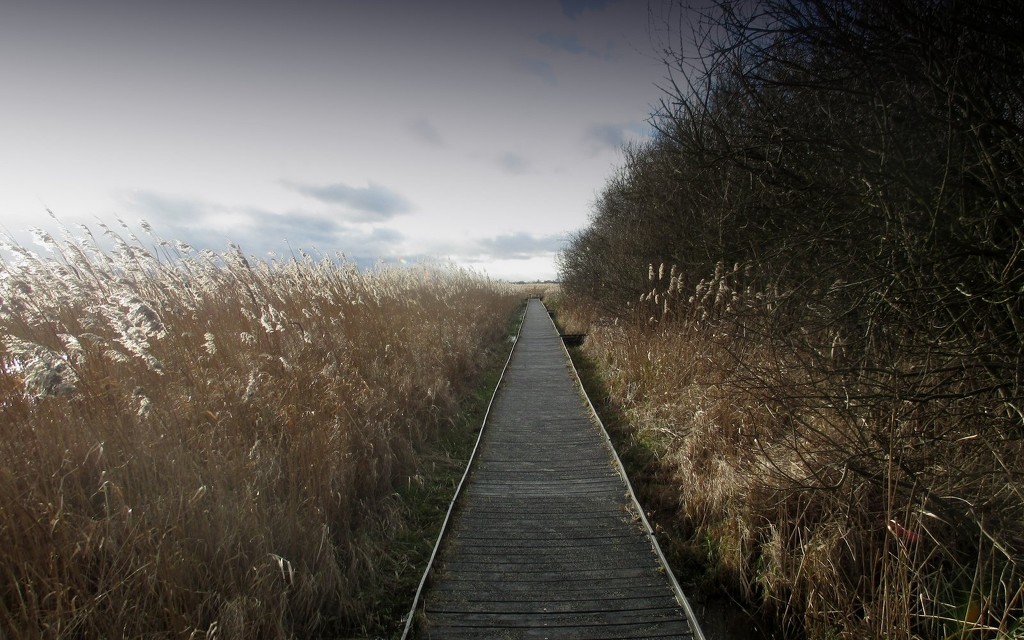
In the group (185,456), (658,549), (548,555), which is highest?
(185,456)

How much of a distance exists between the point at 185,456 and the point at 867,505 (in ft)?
16.0

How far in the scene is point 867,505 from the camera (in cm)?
325

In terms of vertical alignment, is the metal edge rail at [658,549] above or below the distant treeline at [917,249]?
below

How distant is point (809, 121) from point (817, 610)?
448cm

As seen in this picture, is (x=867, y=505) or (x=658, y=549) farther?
(x=658, y=549)

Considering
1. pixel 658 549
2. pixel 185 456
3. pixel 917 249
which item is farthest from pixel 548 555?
pixel 917 249

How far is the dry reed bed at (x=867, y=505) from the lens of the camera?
2.69 metres

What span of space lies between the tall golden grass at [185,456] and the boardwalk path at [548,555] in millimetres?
675

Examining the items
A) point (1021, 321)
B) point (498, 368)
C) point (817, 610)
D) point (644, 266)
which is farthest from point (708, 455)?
point (498, 368)

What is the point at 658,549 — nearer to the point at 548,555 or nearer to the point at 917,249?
the point at 548,555

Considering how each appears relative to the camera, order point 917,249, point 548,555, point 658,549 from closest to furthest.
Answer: point 917,249 → point 658,549 → point 548,555

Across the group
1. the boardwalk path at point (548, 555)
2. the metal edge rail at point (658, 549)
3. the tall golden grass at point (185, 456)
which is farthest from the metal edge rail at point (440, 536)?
the metal edge rail at point (658, 549)

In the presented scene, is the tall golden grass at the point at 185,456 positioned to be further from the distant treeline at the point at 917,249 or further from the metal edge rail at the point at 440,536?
the distant treeline at the point at 917,249

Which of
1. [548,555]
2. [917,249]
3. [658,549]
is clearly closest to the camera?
[917,249]
